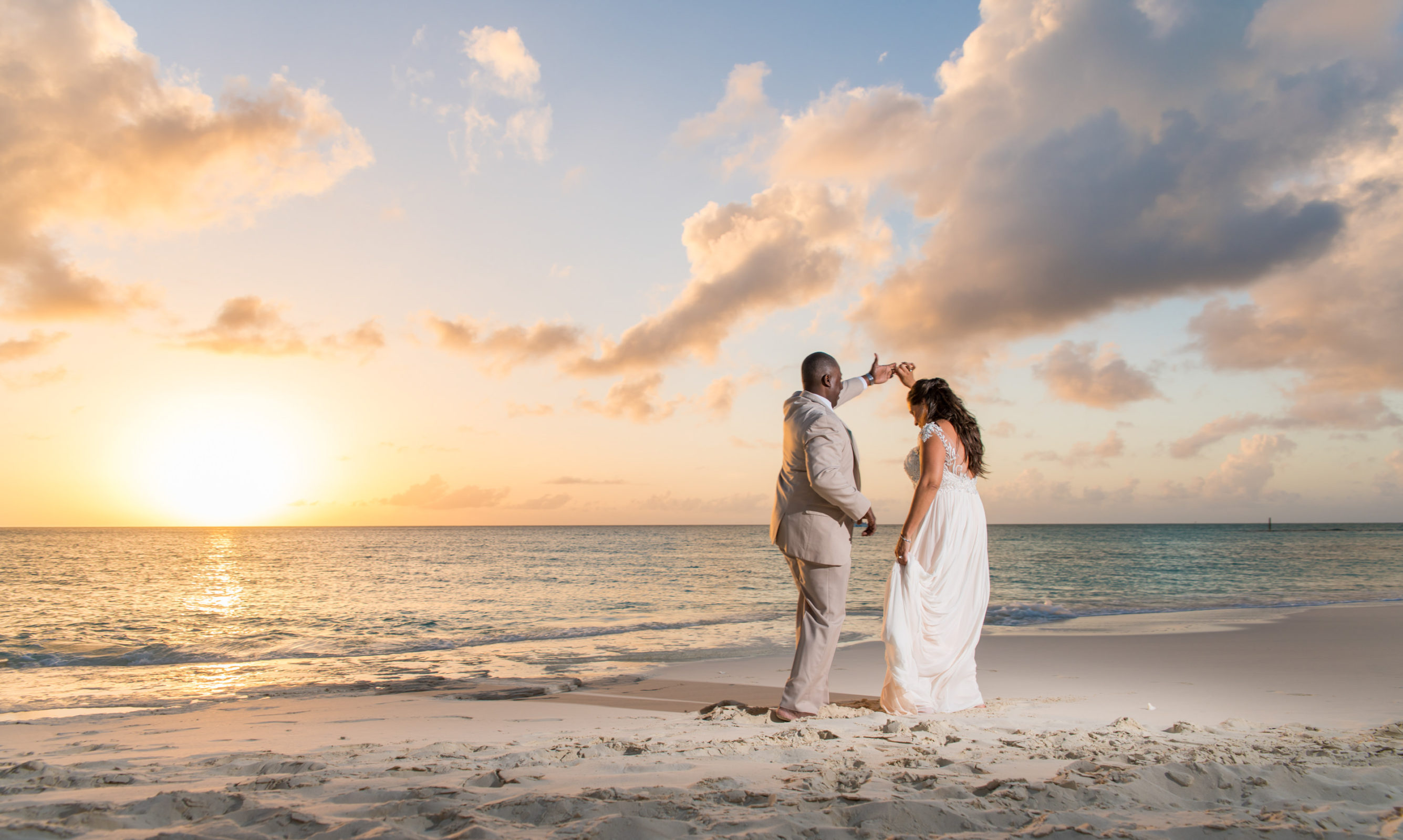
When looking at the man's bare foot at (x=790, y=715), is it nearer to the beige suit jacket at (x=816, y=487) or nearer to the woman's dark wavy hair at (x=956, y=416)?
the beige suit jacket at (x=816, y=487)

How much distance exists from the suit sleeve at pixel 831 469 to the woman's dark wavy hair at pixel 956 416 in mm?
820

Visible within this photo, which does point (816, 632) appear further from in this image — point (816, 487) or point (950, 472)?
point (950, 472)

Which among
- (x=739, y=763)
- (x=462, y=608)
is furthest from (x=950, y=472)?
(x=462, y=608)

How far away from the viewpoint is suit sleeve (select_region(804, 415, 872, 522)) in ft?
14.5

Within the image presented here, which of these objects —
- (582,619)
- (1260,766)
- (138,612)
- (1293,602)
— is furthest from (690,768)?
(138,612)

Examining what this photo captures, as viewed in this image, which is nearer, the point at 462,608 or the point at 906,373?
the point at 906,373

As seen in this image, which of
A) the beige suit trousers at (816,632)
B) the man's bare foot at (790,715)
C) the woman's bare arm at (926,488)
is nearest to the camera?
the man's bare foot at (790,715)

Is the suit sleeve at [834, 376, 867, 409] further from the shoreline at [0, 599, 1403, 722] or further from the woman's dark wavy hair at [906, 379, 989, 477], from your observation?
the shoreline at [0, 599, 1403, 722]

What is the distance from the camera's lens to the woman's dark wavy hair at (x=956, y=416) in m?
4.92

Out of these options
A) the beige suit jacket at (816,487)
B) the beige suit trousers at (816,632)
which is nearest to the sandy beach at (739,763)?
the beige suit trousers at (816,632)

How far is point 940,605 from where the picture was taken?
4742 millimetres

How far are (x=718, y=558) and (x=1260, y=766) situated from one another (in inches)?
1447

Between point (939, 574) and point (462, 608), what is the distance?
13.7m

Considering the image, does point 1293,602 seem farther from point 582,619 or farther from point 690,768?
point 690,768
